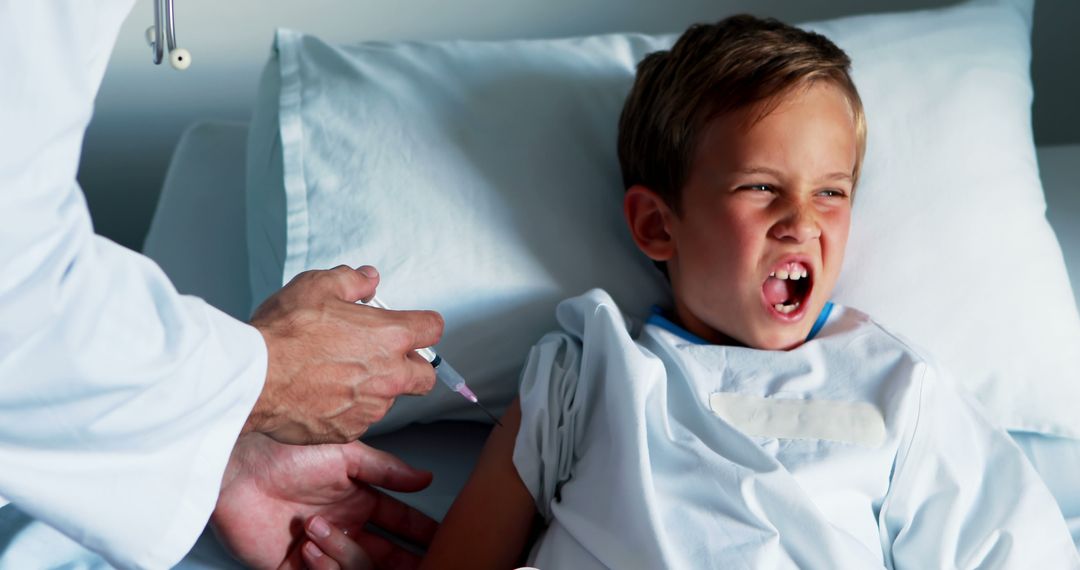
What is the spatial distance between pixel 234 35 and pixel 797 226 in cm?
118

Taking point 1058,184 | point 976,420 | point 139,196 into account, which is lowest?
point 139,196

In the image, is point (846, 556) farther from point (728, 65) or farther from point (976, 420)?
point (728, 65)

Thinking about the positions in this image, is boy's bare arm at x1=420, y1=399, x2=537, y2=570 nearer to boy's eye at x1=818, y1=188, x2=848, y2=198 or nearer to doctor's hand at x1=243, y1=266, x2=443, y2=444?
doctor's hand at x1=243, y1=266, x2=443, y2=444

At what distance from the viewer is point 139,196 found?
209 cm

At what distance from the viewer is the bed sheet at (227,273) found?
4.01ft

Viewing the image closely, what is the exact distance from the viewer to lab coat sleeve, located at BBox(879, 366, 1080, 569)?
3.80ft

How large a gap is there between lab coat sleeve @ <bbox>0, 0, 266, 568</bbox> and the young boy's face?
59 cm

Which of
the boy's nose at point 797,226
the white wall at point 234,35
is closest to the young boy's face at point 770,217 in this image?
the boy's nose at point 797,226

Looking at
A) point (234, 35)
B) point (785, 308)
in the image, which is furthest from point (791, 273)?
point (234, 35)

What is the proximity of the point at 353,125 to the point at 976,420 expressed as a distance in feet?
2.93

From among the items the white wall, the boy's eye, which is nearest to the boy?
the boy's eye

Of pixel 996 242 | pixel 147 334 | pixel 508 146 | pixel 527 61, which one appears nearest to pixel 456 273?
pixel 508 146

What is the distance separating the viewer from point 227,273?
5.43 ft

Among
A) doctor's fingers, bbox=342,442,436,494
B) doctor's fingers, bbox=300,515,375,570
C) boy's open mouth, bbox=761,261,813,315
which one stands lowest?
doctor's fingers, bbox=300,515,375,570
